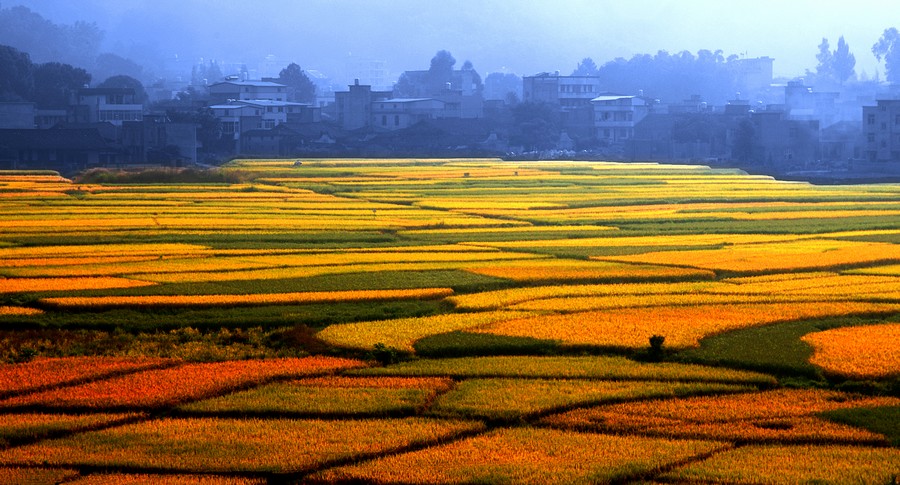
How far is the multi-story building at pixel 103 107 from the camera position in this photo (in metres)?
79.0

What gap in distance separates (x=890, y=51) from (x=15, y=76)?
399 ft

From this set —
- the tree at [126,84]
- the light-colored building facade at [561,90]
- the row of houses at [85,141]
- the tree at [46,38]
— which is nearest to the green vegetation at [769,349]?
the row of houses at [85,141]

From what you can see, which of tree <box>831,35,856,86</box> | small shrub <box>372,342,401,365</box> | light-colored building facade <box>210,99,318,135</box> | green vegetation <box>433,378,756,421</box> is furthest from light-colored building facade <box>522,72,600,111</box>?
green vegetation <box>433,378,756,421</box>

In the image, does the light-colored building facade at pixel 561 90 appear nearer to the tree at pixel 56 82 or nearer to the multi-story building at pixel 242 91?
the multi-story building at pixel 242 91

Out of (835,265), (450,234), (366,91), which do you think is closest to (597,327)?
(835,265)

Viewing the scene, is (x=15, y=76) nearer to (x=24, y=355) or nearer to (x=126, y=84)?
(x=126, y=84)

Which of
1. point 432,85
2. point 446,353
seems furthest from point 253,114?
point 446,353

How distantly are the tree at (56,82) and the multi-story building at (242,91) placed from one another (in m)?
8.98

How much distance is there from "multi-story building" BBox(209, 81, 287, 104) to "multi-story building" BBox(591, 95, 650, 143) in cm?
2384

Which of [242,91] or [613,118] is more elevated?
[242,91]

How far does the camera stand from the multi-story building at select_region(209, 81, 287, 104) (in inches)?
3745

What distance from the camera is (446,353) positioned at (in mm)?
14953

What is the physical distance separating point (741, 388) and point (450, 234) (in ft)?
56.4

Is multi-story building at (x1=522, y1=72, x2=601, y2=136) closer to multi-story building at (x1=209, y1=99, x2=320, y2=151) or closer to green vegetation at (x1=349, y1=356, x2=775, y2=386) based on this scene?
multi-story building at (x1=209, y1=99, x2=320, y2=151)
